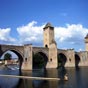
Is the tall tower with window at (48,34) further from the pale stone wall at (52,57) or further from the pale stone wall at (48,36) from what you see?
the pale stone wall at (52,57)

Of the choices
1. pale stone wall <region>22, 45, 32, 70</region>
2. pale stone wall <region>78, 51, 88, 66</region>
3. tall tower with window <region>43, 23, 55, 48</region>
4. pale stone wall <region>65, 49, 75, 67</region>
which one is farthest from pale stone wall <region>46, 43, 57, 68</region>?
pale stone wall <region>78, 51, 88, 66</region>

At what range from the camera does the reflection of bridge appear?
197ft

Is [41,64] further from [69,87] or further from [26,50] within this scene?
[69,87]

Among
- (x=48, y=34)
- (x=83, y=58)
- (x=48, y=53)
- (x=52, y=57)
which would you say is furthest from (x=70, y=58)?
(x=48, y=53)

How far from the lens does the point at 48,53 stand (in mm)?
71938

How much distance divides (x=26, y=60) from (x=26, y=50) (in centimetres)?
306

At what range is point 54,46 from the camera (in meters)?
72.7

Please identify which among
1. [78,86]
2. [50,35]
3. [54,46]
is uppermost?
[50,35]

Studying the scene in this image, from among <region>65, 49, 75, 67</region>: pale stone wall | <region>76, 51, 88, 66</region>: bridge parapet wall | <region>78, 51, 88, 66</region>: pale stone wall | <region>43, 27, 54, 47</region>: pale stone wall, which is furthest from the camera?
<region>78, 51, 88, 66</region>: pale stone wall

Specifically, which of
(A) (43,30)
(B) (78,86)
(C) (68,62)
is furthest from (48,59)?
(B) (78,86)

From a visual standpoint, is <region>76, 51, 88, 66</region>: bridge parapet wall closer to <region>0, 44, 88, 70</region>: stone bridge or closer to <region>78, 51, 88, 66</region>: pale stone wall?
<region>78, 51, 88, 66</region>: pale stone wall

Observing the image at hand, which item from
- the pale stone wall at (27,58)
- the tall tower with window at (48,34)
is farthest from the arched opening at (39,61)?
the pale stone wall at (27,58)

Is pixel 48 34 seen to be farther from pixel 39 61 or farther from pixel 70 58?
pixel 39 61

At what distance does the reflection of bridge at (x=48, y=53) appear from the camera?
60.1 m
